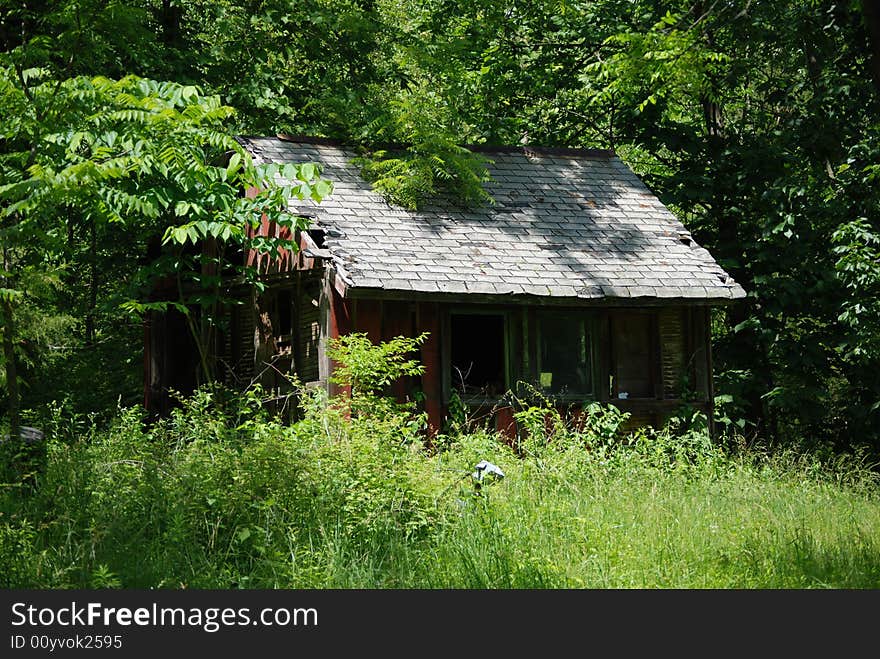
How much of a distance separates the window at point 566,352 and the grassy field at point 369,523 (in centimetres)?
354

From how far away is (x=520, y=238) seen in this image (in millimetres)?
14539

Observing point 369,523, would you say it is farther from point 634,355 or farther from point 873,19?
point 634,355

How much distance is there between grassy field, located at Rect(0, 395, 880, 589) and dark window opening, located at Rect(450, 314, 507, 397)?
10.9 feet

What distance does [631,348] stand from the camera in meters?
14.6

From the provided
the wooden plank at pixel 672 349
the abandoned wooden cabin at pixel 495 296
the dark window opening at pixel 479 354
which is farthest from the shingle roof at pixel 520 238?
the dark window opening at pixel 479 354

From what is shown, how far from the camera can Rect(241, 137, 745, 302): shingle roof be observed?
12984 millimetres

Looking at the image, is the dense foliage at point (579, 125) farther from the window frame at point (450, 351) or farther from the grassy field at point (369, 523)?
the grassy field at point (369, 523)

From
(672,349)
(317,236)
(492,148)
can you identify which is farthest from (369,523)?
(492,148)

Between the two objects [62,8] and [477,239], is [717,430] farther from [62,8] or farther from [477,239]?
[62,8]

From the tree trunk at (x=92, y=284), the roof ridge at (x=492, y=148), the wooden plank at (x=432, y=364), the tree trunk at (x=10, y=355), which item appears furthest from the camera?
the tree trunk at (x=92, y=284)

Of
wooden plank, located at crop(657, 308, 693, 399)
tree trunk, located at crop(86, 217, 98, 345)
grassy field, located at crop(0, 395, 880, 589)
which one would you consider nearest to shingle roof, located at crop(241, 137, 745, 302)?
wooden plank, located at crop(657, 308, 693, 399)

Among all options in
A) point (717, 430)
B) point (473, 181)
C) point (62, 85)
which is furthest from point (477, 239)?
point (62, 85)

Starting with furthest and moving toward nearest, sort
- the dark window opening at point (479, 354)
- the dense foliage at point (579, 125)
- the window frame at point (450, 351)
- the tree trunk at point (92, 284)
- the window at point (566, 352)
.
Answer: the tree trunk at point (92, 284) < the dense foliage at point (579, 125) < the window at point (566, 352) < the dark window opening at point (479, 354) < the window frame at point (450, 351)

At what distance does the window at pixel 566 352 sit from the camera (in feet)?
46.3
